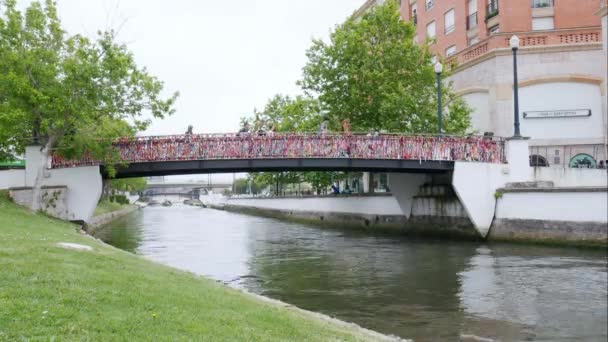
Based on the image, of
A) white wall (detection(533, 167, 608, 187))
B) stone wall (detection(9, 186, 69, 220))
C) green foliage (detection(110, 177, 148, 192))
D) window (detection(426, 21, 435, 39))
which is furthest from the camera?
green foliage (detection(110, 177, 148, 192))

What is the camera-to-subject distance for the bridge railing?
2855 cm

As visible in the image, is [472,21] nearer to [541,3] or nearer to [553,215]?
[541,3]

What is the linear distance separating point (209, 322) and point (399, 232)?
30348 millimetres

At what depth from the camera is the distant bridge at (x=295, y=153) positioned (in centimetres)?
2856

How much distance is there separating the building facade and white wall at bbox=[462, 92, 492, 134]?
71 mm

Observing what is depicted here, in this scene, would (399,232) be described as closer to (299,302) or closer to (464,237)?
(464,237)

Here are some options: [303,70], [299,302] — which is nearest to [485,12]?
[303,70]

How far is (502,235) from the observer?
26.6 metres

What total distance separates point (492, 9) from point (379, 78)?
10.6 metres

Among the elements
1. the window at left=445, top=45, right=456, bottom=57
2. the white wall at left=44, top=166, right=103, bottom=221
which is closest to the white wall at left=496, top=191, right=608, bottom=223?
the white wall at left=44, top=166, right=103, bottom=221

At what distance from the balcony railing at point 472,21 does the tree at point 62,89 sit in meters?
25.6

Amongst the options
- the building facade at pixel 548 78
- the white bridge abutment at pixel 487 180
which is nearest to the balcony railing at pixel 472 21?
the building facade at pixel 548 78

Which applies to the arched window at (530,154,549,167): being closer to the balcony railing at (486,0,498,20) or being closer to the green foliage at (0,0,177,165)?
the balcony railing at (486,0,498,20)

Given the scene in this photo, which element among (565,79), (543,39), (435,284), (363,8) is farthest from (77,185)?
(363,8)
